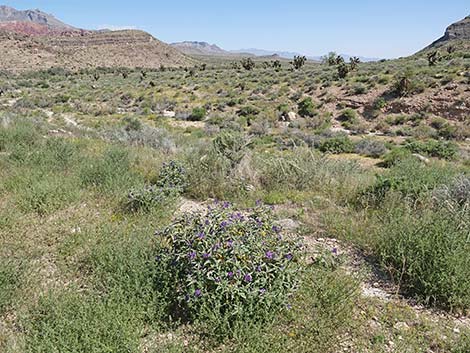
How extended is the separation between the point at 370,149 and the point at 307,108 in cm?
900

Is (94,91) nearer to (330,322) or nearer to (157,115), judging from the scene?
(157,115)

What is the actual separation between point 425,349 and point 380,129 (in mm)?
18485

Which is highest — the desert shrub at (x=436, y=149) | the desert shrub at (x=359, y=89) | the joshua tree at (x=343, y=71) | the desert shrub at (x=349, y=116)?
the joshua tree at (x=343, y=71)

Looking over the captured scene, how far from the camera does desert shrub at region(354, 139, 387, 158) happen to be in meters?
13.9

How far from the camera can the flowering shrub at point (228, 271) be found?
2768 millimetres

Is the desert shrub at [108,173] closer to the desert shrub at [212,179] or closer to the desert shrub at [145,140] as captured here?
the desert shrub at [212,179]

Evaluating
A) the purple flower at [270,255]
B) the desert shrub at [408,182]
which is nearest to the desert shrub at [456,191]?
the desert shrub at [408,182]

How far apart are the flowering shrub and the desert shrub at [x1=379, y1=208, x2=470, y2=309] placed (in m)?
1.16

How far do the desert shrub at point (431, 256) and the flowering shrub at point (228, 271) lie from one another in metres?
1.16

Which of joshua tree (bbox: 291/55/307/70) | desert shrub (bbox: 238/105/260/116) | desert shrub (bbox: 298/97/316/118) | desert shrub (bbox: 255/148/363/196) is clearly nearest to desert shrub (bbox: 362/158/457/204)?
desert shrub (bbox: 255/148/363/196)

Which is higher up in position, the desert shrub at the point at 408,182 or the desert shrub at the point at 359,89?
the desert shrub at the point at 359,89

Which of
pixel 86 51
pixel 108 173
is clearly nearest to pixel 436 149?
pixel 108 173

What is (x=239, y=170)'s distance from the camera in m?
6.59

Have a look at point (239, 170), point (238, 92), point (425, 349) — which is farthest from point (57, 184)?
point (238, 92)
